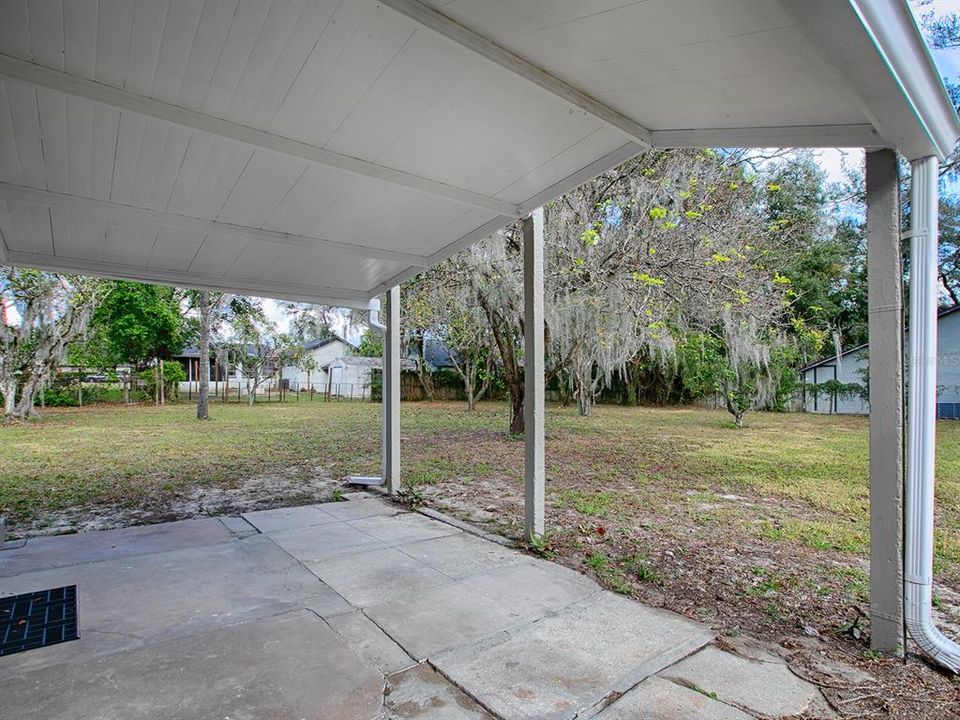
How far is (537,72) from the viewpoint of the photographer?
1969 millimetres

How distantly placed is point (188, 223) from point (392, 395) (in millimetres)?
2218

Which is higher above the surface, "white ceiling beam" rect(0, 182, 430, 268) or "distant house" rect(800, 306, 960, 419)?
"white ceiling beam" rect(0, 182, 430, 268)

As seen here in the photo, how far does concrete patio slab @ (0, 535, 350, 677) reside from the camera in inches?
83.5

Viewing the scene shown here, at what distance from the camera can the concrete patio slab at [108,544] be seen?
302cm

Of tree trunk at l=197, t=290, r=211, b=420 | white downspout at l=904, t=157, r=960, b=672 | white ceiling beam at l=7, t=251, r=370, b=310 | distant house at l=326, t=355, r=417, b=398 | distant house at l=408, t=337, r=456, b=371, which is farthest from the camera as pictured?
distant house at l=326, t=355, r=417, b=398

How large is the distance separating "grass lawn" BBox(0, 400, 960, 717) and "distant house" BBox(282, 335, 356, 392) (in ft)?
46.3

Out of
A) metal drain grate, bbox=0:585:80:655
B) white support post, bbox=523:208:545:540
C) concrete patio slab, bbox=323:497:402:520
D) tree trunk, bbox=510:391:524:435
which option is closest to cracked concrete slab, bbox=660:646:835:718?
white support post, bbox=523:208:545:540

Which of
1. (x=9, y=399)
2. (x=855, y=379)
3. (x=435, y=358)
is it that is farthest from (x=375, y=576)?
(x=435, y=358)

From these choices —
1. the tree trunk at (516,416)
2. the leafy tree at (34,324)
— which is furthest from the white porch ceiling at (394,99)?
the leafy tree at (34,324)

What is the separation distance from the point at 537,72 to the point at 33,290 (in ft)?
38.0

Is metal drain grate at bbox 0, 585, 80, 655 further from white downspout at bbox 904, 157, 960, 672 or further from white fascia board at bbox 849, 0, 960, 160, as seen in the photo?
white fascia board at bbox 849, 0, 960, 160

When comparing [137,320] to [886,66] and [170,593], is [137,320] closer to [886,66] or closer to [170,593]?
[170,593]

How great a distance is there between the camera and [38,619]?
2270 mm

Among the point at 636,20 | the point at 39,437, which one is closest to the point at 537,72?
the point at 636,20
